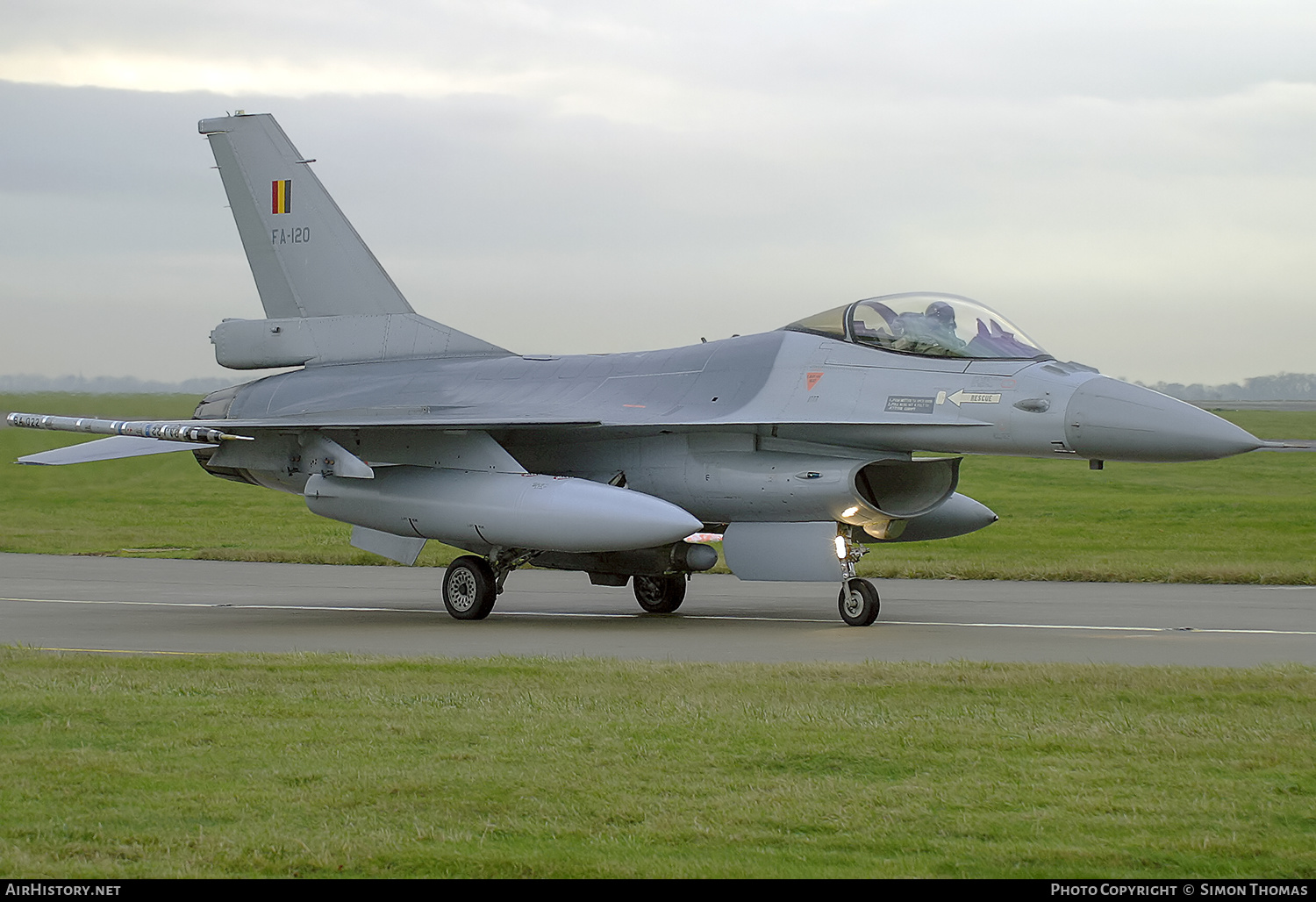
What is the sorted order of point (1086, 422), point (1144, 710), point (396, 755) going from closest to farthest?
point (396, 755) → point (1144, 710) → point (1086, 422)

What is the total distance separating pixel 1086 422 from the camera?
11.2m

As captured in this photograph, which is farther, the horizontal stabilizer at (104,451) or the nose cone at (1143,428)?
the horizontal stabilizer at (104,451)

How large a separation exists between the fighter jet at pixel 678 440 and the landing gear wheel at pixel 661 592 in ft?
0.07

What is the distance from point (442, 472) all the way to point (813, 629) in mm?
3802

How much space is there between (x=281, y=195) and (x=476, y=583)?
226 inches

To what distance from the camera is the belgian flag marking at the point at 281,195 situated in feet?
54.5

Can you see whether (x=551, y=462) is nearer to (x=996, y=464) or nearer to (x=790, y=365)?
(x=790, y=365)

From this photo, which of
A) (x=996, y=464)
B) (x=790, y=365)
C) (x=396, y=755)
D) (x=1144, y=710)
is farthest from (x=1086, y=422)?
(x=996, y=464)

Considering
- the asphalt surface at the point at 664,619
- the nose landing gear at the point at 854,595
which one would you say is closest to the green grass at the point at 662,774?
the asphalt surface at the point at 664,619

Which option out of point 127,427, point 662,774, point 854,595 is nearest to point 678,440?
point 854,595

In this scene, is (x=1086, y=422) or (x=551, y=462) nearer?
(x=1086, y=422)

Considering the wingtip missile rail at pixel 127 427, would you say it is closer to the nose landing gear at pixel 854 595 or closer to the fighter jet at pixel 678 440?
the fighter jet at pixel 678 440

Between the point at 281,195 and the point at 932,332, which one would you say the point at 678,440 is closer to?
the point at 932,332

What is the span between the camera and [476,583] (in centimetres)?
1374
